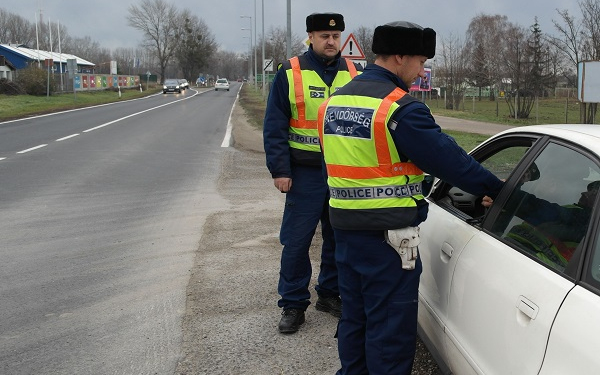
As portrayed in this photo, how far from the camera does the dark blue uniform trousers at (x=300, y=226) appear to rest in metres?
3.85

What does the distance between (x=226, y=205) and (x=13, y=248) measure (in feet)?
9.17

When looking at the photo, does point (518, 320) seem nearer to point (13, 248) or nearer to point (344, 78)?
point (344, 78)

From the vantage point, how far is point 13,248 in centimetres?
586

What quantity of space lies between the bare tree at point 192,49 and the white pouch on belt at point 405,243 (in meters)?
112

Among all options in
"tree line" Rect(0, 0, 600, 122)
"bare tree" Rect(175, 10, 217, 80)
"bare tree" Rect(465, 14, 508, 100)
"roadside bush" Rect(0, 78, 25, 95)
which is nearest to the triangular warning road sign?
"tree line" Rect(0, 0, 600, 122)

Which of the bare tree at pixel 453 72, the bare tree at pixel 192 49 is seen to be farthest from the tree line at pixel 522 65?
the bare tree at pixel 192 49

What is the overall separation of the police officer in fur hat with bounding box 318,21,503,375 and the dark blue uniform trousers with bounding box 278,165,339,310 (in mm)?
1053

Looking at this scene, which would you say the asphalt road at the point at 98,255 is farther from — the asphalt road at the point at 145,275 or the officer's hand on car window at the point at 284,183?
the officer's hand on car window at the point at 284,183

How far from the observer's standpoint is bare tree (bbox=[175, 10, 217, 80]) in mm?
112562

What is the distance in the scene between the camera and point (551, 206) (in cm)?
237

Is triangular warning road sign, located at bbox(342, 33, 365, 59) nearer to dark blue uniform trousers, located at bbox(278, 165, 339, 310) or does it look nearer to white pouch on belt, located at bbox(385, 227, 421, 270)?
dark blue uniform trousers, located at bbox(278, 165, 339, 310)

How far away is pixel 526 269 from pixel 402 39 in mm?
1106

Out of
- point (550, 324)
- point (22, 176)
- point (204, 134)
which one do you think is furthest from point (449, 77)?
point (550, 324)

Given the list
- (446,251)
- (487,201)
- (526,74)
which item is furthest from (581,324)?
(526,74)
